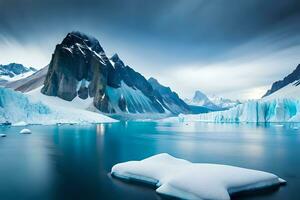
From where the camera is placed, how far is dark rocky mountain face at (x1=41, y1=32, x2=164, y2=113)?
119625 mm

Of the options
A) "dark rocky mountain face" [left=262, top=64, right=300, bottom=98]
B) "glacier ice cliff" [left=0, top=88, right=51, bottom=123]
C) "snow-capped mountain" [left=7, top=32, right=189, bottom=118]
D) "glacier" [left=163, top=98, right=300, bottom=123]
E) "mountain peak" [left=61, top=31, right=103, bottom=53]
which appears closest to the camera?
"glacier ice cliff" [left=0, top=88, right=51, bottom=123]

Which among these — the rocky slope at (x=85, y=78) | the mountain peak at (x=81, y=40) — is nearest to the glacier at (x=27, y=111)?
the rocky slope at (x=85, y=78)

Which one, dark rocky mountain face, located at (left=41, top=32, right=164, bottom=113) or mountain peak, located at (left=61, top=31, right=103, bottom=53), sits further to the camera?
mountain peak, located at (left=61, top=31, right=103, bottom=53)

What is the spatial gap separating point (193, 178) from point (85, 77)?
12697 centimetres

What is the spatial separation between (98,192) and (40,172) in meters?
4.55

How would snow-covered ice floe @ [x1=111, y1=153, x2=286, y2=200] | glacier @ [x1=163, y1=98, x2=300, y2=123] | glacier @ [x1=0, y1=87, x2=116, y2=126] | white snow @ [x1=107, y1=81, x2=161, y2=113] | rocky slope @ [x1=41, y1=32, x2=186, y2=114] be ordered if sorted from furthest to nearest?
white snow @ [x1=107, y1=81, x2=161, y2=113] → rocky slope @ [x1=41, y1=32, x2=186, y2=114] → glacier @ [x1=163, y1=98, x2=300, y2=123] → glacier @ [x1=0, y1=87, x2=116, y2=126] → snow-covered ice floe @ [x1=111, y1=153, x2=286, y2=200]

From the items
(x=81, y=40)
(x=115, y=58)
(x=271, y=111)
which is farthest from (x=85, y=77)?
(x=271, y=111)

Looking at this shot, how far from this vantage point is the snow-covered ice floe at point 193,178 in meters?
7.76

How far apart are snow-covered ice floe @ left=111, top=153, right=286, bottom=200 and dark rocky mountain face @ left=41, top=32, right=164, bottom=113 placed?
10820 centimetres

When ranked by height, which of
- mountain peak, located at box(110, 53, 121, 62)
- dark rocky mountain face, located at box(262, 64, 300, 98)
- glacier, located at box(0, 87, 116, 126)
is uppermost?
mountain peak, located at box(110, 53, 121, 62)

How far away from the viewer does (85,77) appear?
130125 mm

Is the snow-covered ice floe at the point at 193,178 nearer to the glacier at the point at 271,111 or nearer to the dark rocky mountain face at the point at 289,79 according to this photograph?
the glacier at the point at 271,111

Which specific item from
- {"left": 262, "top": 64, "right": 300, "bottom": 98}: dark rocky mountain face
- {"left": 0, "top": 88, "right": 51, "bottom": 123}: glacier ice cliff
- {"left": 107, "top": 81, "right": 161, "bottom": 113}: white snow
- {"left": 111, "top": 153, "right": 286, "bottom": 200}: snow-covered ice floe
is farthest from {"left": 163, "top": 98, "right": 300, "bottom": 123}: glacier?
{"left": 262, "top": 64, "right": 300, "bottom": 98}: dark rocky mountain face

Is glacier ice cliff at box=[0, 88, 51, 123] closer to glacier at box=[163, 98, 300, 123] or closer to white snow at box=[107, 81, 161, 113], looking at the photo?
glacier at box=[163, 98, 300, 123]
